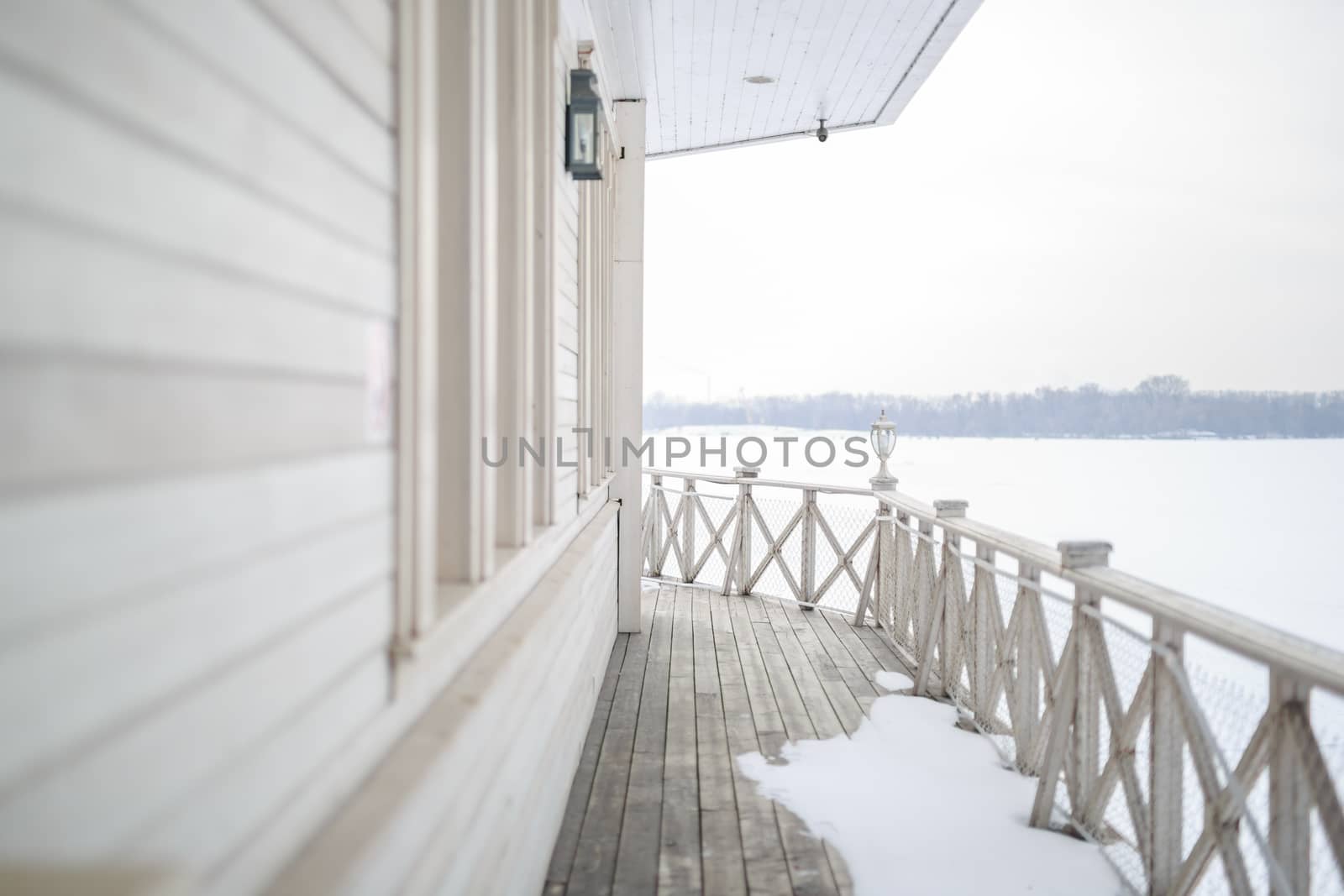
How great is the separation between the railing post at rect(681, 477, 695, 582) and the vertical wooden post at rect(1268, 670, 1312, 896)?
16.5ft

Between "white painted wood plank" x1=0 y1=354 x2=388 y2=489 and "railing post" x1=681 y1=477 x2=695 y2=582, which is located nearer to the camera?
"white painted wood plank" x1=0 y1=354 x2=388 y2=489

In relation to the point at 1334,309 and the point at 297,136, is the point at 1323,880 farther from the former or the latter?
the point at 1334,309

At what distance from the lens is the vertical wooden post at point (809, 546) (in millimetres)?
5895

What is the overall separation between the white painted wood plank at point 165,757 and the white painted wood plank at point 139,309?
28cm

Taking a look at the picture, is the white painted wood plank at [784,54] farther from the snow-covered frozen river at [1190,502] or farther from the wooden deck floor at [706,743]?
the snow-covered frozen river at [1190,502]

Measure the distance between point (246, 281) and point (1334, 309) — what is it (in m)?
18.6

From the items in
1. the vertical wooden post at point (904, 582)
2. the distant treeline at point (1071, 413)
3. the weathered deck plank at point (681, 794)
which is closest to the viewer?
the weathered deck plank at point (681, 794)

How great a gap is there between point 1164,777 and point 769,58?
3.83 meters

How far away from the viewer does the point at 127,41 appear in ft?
1.97

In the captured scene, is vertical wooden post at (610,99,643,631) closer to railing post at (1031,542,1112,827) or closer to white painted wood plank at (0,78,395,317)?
railing post at (1031,542,1112,827)

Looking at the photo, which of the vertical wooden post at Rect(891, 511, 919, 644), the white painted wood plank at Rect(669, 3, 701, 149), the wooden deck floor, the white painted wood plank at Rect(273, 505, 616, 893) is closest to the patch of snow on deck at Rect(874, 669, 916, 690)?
the wooden deck floor

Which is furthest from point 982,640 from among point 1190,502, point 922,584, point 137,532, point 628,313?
point 1190,502

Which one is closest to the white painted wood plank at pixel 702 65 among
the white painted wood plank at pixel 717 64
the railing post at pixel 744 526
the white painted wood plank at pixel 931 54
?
the white painted wood plank at pixel 717 64

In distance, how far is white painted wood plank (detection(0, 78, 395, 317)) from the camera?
504 millimetres
